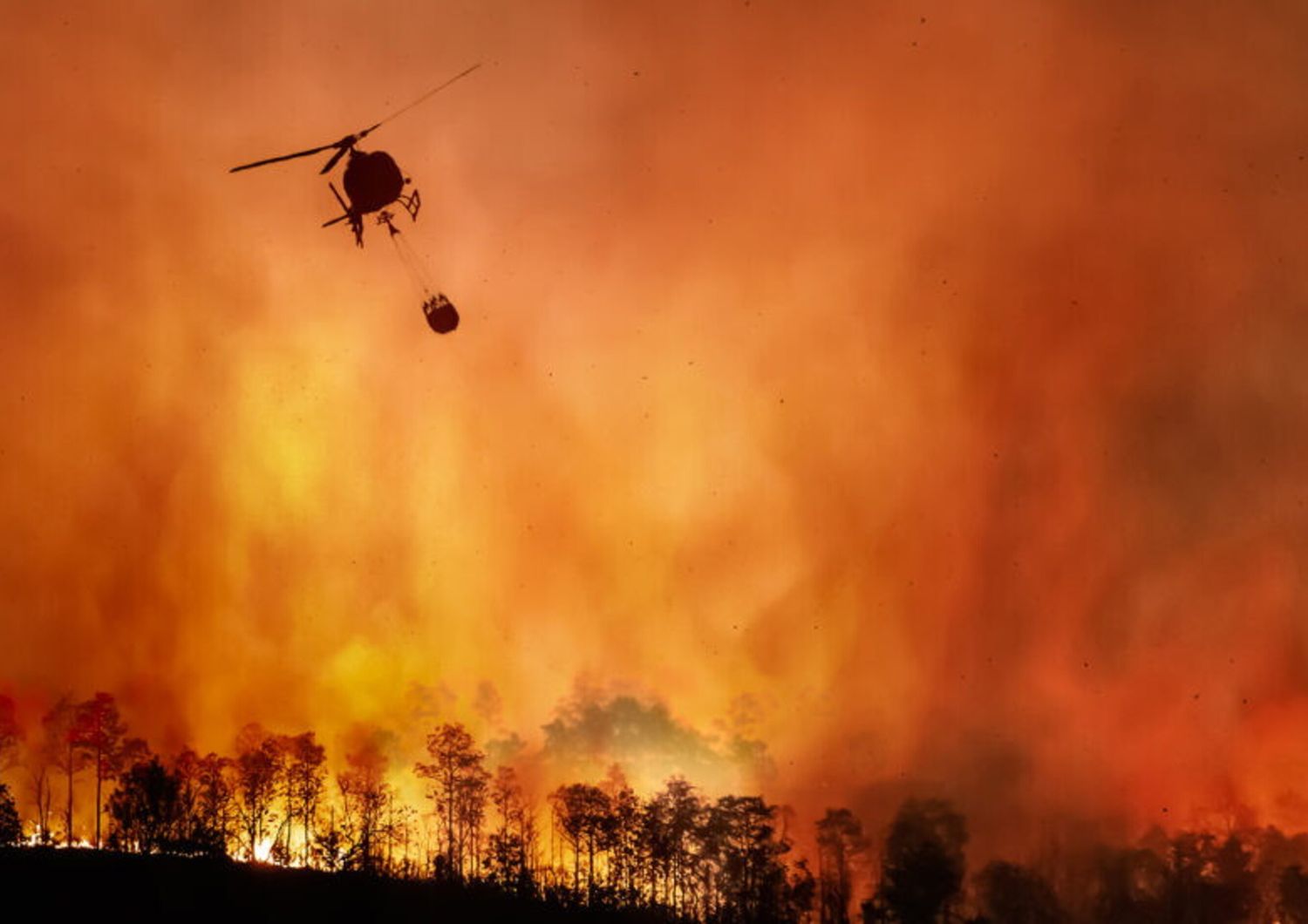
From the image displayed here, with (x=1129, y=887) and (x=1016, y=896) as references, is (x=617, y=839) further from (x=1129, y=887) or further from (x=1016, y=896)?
(x=1129, y=887)

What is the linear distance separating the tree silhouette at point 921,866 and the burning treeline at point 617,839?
223mm

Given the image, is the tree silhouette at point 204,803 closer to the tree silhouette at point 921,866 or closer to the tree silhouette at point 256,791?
the tree silhouette at point 256,791

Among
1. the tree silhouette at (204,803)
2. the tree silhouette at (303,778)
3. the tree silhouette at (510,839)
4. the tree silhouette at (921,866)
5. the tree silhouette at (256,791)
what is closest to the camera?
the tree silhouette at (204,803)

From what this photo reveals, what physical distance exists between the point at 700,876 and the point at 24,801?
7766 centimetres

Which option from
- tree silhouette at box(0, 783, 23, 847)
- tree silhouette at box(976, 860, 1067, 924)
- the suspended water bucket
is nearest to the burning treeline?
tree silhouette at box(976, 860, 1067, 924)

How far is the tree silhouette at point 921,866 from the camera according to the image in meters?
121

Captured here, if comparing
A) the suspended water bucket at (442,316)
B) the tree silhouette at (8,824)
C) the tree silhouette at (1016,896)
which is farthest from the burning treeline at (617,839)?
the suspended water bucket at (442,316)

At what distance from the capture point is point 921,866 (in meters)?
126

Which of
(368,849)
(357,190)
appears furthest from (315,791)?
(357,190)

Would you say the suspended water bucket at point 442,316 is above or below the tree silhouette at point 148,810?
above

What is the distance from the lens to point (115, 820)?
116 m

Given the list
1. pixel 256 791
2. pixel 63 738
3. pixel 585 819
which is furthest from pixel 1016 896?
pixel 63 738

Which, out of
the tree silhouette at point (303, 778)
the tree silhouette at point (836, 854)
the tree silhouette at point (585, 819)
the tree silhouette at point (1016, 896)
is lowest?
the tree silhouette at point (1016, 896)

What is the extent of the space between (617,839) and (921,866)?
32.0m
